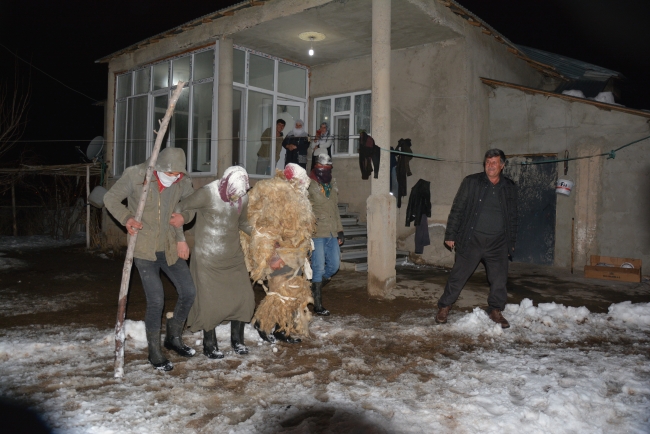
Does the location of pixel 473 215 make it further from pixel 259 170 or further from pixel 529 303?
pixel 259 170

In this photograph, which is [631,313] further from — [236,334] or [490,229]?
[236,334]

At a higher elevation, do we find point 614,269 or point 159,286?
point 159,286

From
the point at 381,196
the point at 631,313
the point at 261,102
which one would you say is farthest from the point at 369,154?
the point at 261,102

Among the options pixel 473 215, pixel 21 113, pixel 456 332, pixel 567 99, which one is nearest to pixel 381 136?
pixel 473 215

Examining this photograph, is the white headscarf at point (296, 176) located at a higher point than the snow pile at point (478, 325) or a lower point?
higher

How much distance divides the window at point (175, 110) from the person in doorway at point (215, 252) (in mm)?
6770

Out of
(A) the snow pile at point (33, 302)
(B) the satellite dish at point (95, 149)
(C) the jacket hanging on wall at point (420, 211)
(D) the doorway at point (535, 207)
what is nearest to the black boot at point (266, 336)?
(A) the snow pile at point (33, 302)

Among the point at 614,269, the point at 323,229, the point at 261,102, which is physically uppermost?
the point at 261,102

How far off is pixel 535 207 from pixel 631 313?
502 cm

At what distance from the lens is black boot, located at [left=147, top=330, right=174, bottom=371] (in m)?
4.13

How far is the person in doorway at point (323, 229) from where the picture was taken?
6.06 metres

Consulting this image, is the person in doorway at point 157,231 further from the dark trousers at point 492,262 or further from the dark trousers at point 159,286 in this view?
the dark trousers at point 492,262

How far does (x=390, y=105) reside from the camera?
370 inches

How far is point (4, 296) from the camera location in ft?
24.1
